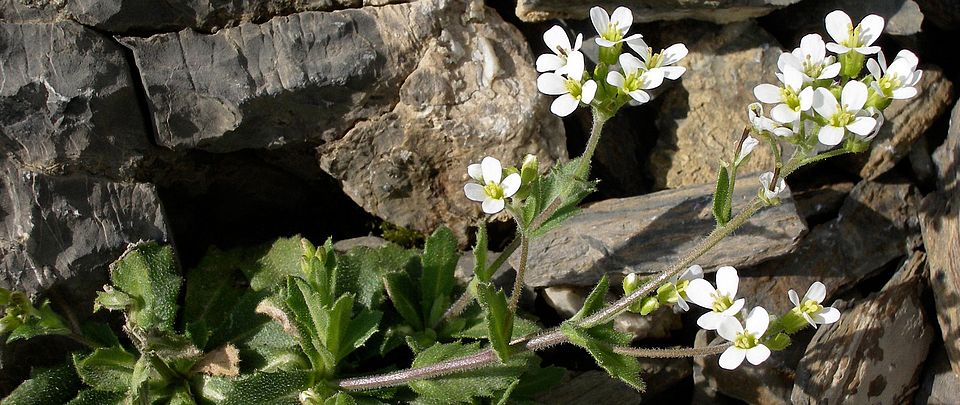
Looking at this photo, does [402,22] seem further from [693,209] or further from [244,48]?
[693,209]

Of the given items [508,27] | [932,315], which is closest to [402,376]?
[508,27]

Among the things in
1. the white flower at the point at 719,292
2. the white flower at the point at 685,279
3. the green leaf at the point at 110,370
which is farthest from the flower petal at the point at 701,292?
the green leaf at the point at 110,370

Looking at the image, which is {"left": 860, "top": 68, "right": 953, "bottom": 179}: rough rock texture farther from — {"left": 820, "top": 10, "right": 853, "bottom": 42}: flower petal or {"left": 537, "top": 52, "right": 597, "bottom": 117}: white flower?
{"left": 537, "top": 52, "right": 597, "bottom": 117}: white flower

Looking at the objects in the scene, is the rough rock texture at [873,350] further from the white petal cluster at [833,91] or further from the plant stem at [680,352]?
the white petal cluster at [833,91]

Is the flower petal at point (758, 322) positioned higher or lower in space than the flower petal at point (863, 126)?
lower

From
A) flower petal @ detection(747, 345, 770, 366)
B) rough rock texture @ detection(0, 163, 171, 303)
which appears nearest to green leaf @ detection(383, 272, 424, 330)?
rough rock texture @ detection(0, 163, 171, 303)
